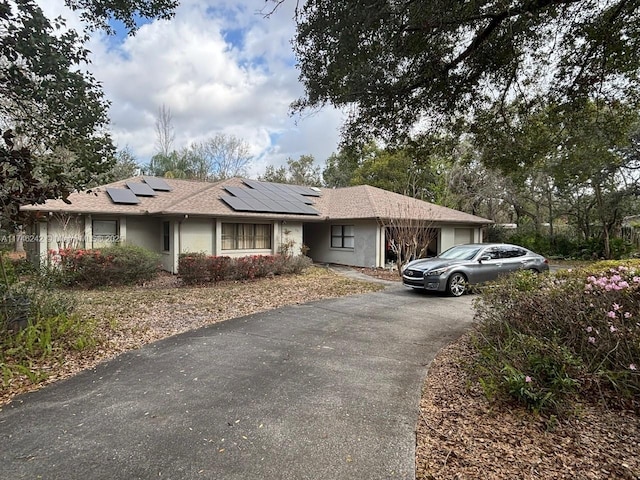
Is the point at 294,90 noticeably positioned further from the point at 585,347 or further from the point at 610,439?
the point at 610,439

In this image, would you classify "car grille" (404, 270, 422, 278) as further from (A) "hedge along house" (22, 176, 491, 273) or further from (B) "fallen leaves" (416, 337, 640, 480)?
(B) "fallen leaves" (416, 337, 640, 480)

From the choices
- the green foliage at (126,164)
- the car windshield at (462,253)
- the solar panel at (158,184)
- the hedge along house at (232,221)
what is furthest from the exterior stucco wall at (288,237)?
the green foliage at (126,164)

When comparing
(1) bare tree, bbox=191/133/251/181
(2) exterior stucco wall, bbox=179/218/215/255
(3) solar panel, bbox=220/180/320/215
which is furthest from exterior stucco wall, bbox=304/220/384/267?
(1) bare tree, bbox=191/133/251/181

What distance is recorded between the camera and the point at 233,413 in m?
3.38

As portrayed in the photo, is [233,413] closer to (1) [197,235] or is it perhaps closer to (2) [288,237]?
(1) [197,235]

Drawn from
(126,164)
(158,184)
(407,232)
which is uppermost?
(126,164)

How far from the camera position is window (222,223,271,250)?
48.4 ft

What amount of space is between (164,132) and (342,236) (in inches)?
794

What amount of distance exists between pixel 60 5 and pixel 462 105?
22.8ft

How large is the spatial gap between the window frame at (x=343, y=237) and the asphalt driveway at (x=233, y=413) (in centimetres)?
1119

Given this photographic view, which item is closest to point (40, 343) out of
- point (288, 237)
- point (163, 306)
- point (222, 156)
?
point (163, 306)

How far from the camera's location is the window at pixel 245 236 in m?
14.8

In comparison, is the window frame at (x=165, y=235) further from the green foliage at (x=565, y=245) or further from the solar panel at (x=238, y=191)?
the green foliage at (x=565, y=245)

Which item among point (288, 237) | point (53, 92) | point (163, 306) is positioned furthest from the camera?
point (288, 237)
